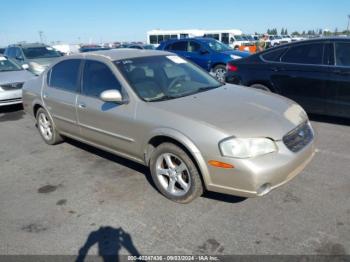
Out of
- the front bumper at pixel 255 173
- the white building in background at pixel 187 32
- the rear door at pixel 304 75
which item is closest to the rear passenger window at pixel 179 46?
the rear door at pixel 304 75

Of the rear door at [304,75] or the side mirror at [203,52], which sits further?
the side mirror at [203,52]

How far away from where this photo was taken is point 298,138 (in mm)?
3229

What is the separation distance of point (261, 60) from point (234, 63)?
644 mm

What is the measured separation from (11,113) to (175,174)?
647 centimetres

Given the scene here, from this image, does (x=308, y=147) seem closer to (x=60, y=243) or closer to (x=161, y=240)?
(x=161, y=240)

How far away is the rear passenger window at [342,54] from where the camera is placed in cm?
527

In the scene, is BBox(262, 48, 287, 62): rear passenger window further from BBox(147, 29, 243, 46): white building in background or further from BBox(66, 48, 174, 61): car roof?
BBox(147, 29, 243, 46): white building in background

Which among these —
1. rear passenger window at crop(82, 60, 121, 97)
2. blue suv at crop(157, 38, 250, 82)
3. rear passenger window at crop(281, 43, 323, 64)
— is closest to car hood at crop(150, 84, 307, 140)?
rear passenger window at crop(82, 60, 121, 97)

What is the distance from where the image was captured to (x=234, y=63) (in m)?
6.70

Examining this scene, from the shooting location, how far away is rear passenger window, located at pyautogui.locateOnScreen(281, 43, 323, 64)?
5559 millimetres

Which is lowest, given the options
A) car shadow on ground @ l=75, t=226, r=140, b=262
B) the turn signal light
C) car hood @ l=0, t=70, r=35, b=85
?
car shadow on ground @ l=75, t=226, r=140, b=262

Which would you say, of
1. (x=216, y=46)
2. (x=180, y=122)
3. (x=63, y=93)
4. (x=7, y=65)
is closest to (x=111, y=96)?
(x=180, y=122)

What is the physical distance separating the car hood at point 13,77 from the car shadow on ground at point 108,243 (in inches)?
262

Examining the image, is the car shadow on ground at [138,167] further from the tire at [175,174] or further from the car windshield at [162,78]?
the car windshield at [162,78]
